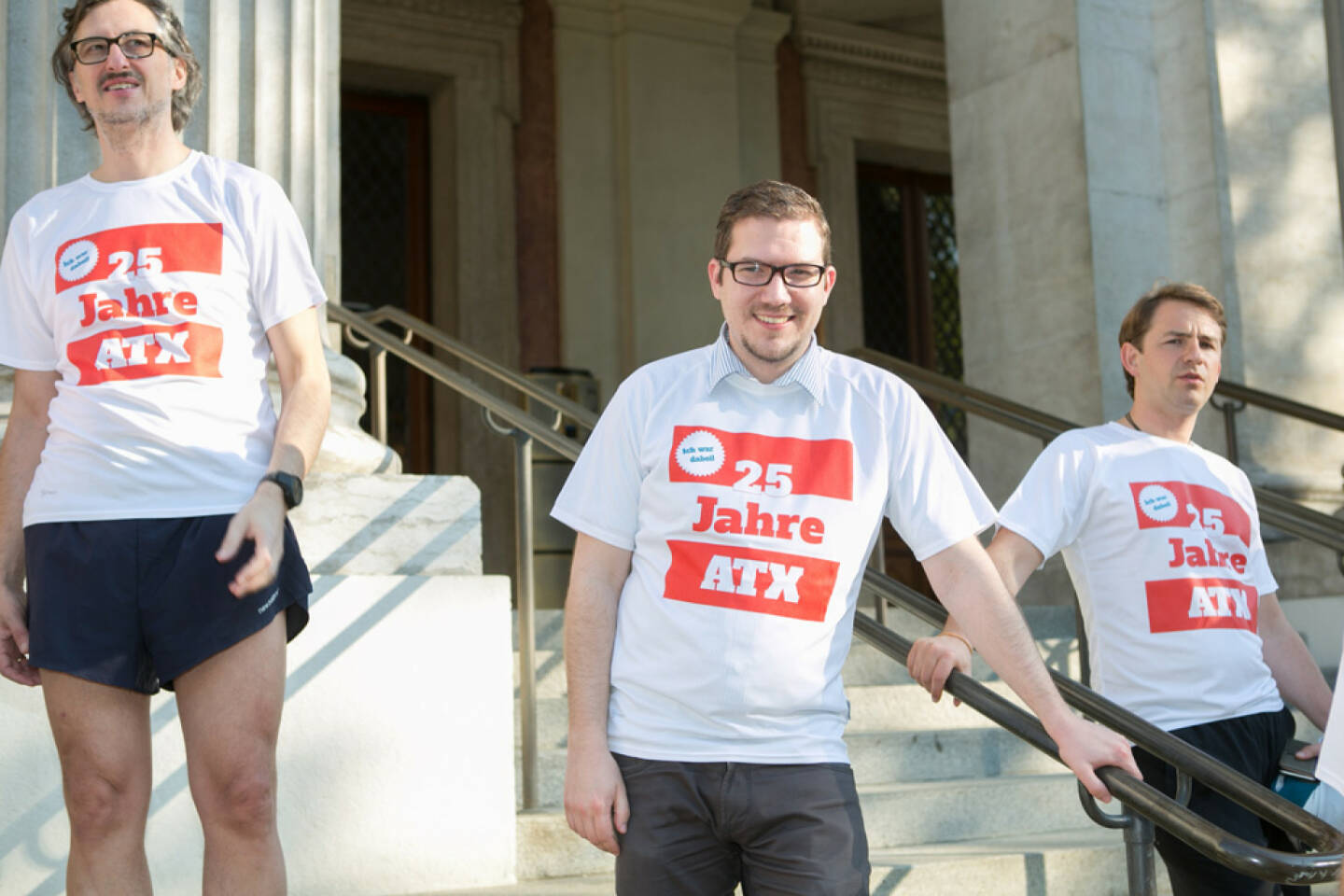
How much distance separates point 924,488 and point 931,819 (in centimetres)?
233

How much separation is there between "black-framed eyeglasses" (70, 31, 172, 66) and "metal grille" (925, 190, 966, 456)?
887 cm

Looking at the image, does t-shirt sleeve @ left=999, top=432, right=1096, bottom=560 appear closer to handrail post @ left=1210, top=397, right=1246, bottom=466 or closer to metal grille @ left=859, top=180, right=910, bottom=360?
handrail post @ left=1210, top=397, right=1246, bottom=466

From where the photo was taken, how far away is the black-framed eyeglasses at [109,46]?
2.33m

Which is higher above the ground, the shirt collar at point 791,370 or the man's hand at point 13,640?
A: the shirt collar at point 791,370

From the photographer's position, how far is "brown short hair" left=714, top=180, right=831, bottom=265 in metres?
2.10

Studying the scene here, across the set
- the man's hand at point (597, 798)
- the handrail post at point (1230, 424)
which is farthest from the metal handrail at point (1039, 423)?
the man's hand at point (597, 798)

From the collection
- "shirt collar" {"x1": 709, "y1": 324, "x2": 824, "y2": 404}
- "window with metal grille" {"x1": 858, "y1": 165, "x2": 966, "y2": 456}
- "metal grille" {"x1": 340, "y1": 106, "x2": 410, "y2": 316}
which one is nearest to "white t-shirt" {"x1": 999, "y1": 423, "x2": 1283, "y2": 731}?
"shirt collar" {"x1": 709, "y1": 324, "x2": 824, "y2": 404}

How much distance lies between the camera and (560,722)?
14.7 feet

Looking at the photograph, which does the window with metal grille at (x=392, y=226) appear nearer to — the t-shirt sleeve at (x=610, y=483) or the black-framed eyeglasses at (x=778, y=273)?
the t-shirt sleeve at (x=610, y=483)

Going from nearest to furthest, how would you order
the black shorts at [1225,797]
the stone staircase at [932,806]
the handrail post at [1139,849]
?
the handrail post at [1139,849], the black shorts at [1225,797], the stone staircase at [932,806]

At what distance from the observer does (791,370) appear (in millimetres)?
2156

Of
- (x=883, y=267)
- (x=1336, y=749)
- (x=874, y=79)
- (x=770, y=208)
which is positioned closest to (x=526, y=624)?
(x=770, y=208)

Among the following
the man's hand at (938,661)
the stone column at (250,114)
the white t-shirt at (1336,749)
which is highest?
the stone column at (250,114)

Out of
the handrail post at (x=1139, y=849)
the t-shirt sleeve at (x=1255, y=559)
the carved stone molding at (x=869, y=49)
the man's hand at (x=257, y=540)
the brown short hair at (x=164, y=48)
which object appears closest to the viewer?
the man's hand at (x=257, y=540)
